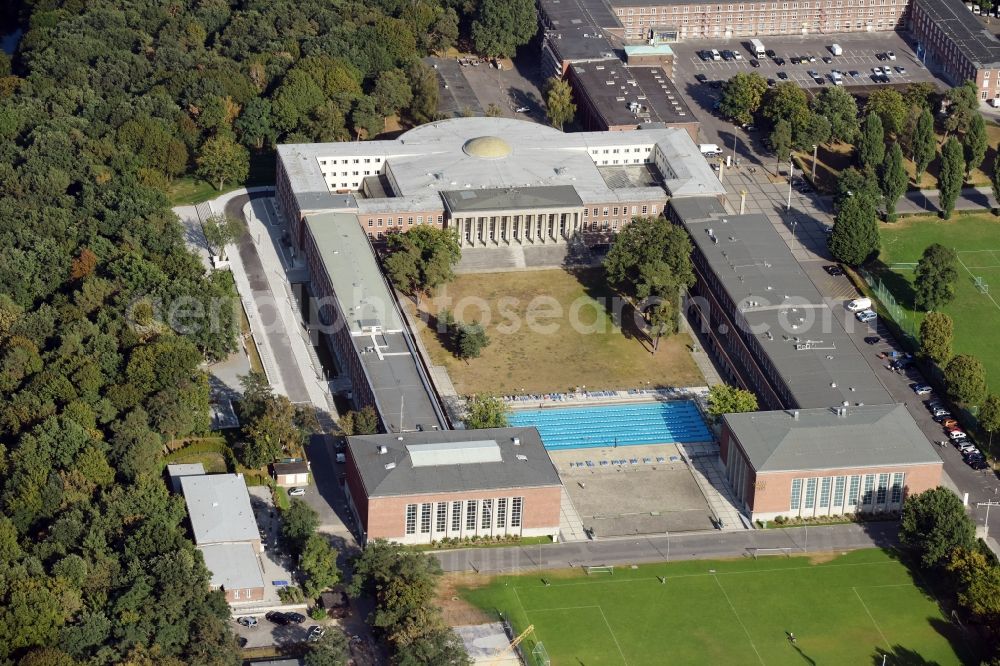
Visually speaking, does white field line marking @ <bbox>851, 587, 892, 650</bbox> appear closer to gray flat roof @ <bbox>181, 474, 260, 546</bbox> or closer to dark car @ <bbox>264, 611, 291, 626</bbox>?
dark car @ <bbox>264, 611, 291, 626</bbox>

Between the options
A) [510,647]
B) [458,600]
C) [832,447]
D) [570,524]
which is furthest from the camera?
[832,447]

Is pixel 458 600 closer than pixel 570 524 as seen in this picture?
Yes

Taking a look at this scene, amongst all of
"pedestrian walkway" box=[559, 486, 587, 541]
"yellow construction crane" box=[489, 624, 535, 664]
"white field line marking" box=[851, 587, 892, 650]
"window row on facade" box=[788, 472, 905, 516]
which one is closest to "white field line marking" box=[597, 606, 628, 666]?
"yellow construction crane" box=[489, 624, 535, 664]

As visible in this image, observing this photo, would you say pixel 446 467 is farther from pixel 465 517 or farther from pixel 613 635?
pixel 613 635

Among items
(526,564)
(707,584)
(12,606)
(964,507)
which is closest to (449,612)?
(526,564)

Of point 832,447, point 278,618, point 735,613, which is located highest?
point 832,447

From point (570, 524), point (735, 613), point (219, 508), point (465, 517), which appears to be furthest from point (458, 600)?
point (735, 613)

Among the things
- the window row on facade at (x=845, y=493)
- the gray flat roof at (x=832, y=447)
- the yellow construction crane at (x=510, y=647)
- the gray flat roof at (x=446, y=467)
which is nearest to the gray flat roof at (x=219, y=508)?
the gray flat roof at (x=446, y=467)

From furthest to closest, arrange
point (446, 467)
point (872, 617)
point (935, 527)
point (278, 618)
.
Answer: point (446, 467)
point (935, 527)
point (872, 617)
point (278, 618)

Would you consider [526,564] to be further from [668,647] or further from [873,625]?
[873,625]
